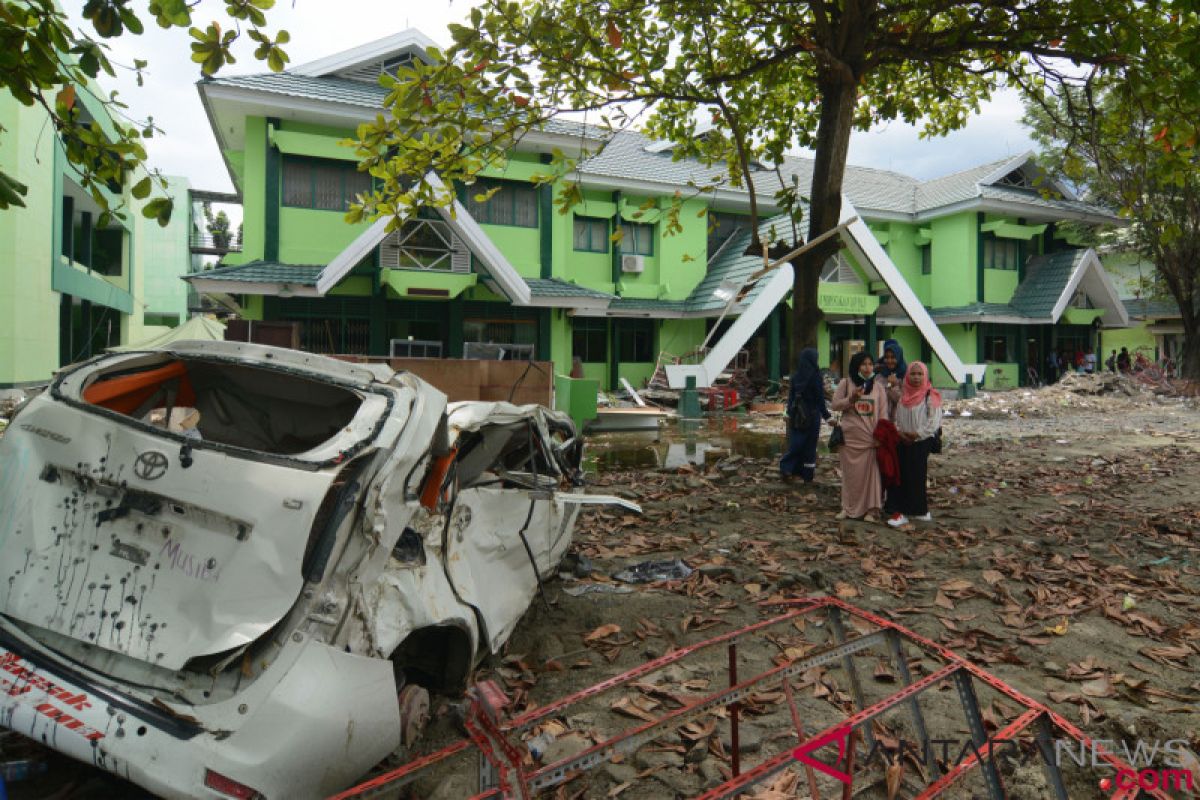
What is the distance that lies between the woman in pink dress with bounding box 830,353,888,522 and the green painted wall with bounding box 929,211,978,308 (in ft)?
72.4

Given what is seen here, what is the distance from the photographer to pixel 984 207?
2511 cm

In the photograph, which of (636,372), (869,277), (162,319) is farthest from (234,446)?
(162,319)

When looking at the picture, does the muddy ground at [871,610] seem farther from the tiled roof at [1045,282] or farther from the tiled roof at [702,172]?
the tiled roof at [1045,282]

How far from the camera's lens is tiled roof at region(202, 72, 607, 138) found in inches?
592

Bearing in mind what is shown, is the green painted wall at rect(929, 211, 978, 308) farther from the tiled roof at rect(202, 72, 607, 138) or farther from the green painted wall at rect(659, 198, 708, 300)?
the tiled roof at rect(202, 72, 607, 138)

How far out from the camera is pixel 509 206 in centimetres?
1903

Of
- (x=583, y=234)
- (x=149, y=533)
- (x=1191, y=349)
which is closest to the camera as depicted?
(x=149, y=533)

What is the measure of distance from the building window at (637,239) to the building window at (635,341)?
90.4 inches

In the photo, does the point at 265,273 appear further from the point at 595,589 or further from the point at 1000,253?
the point at 1000,253

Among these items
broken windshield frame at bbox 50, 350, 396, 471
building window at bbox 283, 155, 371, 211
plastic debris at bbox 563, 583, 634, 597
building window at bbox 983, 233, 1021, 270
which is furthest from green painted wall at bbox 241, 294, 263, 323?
building window at bbox 983, 233, 1021, 270

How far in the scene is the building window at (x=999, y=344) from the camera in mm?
27500

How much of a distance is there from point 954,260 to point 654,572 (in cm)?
2546

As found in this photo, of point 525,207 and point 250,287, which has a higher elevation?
point 525,207

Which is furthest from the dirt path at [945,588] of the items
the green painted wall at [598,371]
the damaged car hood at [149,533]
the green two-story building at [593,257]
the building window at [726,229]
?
the building window at [726,229]
